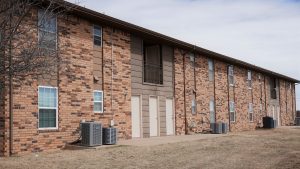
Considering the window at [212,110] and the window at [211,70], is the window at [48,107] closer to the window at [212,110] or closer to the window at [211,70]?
the window at [212,110]

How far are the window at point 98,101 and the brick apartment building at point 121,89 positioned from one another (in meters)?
0.04

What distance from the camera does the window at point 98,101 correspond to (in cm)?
1797

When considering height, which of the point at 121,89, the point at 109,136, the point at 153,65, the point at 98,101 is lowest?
the point at 109,136

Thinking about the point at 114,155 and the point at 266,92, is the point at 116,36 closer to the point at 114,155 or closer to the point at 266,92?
the point at 114,155

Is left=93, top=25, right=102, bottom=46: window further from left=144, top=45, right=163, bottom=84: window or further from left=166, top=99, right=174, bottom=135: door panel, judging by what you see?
left=166, top=99, right=174, bottom=135: door panel

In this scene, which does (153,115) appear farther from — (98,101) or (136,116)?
(98,101)

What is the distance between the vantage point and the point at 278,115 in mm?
40250

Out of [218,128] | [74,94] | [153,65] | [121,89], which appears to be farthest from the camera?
[218,128]

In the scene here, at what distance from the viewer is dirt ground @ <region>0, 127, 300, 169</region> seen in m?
11.8

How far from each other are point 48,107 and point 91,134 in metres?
1.88

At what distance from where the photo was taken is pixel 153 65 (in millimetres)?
22469

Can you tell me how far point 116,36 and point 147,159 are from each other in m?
8.00

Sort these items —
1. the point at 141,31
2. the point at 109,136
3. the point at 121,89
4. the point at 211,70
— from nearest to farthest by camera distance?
1. the point at 109,136
2. the point at 121,89
3. the point at 141,31
4. the point at 211,70

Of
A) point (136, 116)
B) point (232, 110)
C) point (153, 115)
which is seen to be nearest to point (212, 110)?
point (232, 110)
